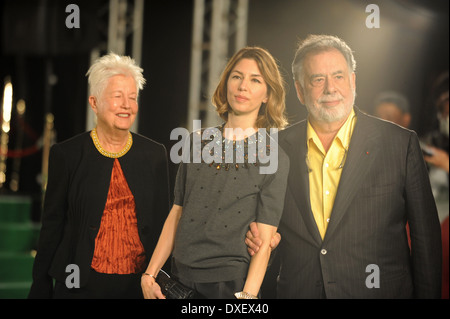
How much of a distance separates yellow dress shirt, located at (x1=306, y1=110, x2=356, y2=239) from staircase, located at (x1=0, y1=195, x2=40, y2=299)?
81.2 inches

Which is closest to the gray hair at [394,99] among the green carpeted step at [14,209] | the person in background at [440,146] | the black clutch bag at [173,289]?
the person in background at [440,146]

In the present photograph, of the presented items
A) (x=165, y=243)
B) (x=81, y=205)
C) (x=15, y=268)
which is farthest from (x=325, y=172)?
(x=15, y=268)

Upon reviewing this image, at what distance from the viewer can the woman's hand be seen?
8.54 feet

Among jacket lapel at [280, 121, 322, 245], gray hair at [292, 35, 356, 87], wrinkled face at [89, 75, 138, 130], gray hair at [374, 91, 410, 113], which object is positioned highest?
gray hair at [292, 35, 356, 87]

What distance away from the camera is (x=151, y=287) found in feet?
8.56

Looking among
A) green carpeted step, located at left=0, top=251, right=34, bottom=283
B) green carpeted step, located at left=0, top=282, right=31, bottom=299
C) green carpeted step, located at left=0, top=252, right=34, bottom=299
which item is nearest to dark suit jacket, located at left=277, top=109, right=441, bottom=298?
green carpeted step, located at left=0, top=282, right=31, bottom=299

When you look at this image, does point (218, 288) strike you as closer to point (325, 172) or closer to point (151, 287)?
point (151, 287)

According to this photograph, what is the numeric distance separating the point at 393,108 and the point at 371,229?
995 mm

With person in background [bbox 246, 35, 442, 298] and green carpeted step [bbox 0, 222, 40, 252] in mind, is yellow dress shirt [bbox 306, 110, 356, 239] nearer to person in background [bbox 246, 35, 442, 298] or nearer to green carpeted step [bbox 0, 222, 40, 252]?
person in background [bbox 246, 35, 442, 298]

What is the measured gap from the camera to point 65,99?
489cm

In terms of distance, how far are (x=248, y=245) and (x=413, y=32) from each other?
200cm

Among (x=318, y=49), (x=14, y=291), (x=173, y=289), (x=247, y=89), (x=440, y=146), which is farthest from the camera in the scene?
(x=440, y=146)

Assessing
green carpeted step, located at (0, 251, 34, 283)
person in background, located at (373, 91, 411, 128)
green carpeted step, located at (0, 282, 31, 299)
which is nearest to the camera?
person in background, located at (373, 91, 411, 128)
